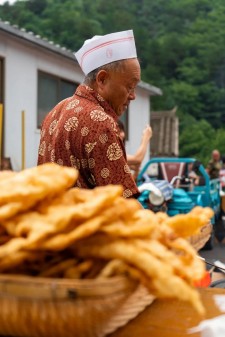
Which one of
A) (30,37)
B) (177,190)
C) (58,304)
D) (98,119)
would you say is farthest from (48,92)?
(58,304)

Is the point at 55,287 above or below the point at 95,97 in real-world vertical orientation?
below


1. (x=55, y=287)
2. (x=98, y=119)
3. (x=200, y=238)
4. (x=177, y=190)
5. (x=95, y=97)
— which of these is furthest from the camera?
(x=177, y=190)

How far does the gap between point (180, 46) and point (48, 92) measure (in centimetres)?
4894

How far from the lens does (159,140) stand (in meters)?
22.3

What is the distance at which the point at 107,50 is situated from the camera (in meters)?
2.95

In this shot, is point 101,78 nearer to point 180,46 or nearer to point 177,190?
point 177,190

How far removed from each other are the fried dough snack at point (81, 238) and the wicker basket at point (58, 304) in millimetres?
35

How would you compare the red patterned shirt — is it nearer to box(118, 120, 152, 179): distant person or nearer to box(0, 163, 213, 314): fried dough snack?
box(0, 163, 213, 314): fried dough snack

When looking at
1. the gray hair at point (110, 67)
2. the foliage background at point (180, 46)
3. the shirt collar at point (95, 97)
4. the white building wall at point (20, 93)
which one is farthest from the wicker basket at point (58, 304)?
the foliage background at point (180, 46)

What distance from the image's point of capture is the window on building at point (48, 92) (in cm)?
1301

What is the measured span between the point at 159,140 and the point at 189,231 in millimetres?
20917

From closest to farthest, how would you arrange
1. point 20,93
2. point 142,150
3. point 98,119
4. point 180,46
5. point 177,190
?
point 98,119 < point 142,150 < point 177,190 < point 20,93 < point 180,46

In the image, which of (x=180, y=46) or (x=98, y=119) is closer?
(x=98, y=119)

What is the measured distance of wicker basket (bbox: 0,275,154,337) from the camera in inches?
47.1
